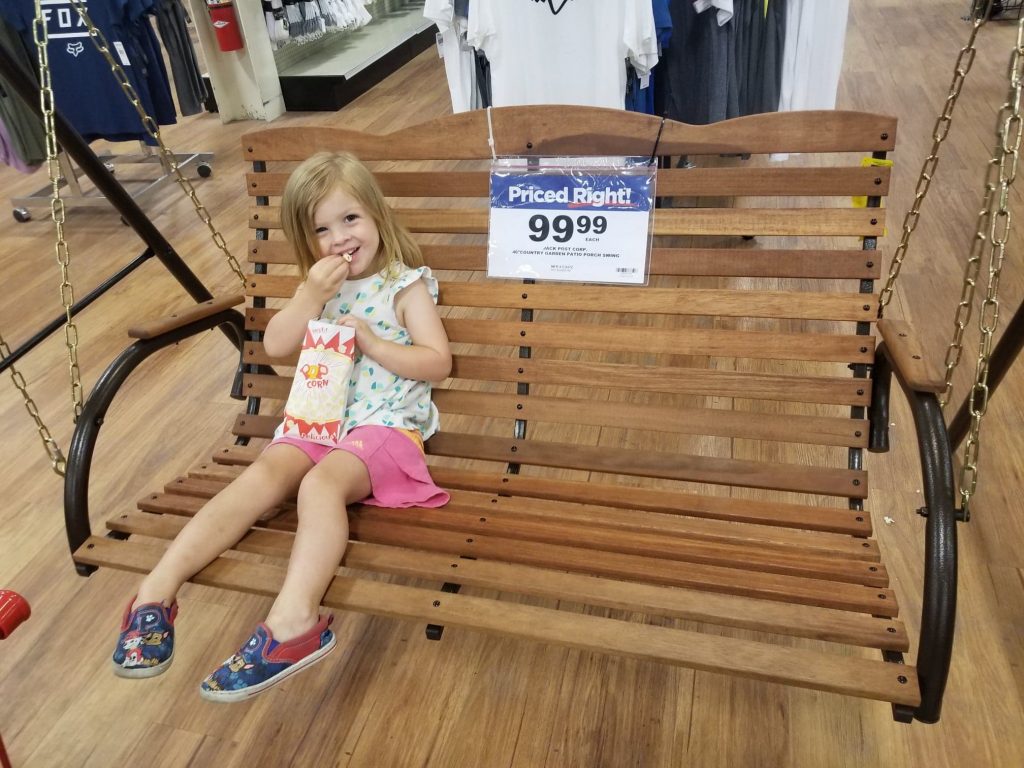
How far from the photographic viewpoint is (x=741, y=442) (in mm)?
2338

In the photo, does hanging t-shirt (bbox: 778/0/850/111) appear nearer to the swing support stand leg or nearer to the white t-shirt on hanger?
the white t-shirt on hanger

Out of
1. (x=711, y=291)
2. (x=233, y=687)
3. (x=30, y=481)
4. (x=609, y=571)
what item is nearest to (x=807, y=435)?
(x=711, y=291)

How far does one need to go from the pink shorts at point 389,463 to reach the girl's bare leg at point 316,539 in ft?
0.08

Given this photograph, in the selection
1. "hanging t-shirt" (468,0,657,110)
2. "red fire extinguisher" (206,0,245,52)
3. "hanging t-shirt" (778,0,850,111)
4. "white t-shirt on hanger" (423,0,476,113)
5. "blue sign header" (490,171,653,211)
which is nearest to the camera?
"blue sign header" (490,171,653,211)

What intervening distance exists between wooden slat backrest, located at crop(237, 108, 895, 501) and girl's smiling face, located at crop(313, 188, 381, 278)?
0.79 ft

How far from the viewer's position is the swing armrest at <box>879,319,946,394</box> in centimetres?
135

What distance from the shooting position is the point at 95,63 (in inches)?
152

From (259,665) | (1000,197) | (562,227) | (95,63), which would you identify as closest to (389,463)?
(259,665)

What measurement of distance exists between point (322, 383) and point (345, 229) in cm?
35

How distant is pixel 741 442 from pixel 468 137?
4.12 ft

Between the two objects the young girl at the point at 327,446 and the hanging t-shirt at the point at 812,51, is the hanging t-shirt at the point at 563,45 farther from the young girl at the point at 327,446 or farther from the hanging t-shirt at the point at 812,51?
the young girl at the point at 327,446

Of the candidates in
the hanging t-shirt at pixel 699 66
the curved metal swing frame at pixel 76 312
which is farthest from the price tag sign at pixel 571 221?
the hanging t-shirt at pixel 699 66

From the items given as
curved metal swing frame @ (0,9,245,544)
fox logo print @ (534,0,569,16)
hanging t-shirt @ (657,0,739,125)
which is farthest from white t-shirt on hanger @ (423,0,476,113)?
curved metal swing frame @ (0,9,245,544)

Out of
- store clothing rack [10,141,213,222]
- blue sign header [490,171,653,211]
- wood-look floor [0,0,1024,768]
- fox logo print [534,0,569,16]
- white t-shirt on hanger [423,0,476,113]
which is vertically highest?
fox logo print [534,0,569,16]
